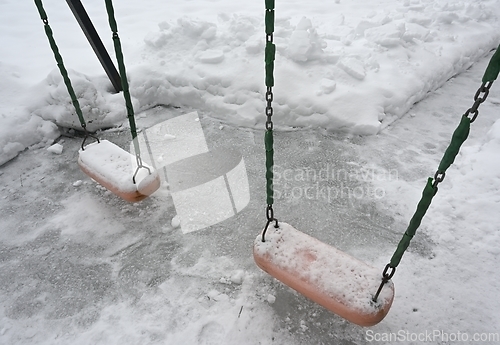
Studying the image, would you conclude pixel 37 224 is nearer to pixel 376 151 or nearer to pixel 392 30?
pixel 376 151

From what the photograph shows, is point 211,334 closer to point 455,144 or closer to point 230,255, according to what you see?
point 230,255

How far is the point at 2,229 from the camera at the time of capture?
227cm

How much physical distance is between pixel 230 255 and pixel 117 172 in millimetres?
979

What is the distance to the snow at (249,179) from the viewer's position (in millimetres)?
1749

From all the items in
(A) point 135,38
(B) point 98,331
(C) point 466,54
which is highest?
(A) point 135,38

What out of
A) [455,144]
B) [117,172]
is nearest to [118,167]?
[117,172]

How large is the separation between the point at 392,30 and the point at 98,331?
434 centimetres

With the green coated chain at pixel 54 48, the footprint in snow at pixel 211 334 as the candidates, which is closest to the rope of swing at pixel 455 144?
the footprint in snow at pixel 211 334

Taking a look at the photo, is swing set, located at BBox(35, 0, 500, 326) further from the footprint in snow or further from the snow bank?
the snow bank

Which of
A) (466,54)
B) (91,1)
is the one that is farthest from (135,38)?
(466,54)

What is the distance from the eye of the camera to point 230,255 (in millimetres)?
2049

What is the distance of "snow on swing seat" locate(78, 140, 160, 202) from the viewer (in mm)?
2098

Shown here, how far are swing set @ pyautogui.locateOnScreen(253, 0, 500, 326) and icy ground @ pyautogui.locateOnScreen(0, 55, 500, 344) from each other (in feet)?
1.01

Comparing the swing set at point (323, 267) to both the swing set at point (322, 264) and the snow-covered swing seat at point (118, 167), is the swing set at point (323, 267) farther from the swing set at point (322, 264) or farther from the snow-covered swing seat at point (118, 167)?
the snow-covered swing seat at point (118, 167)
